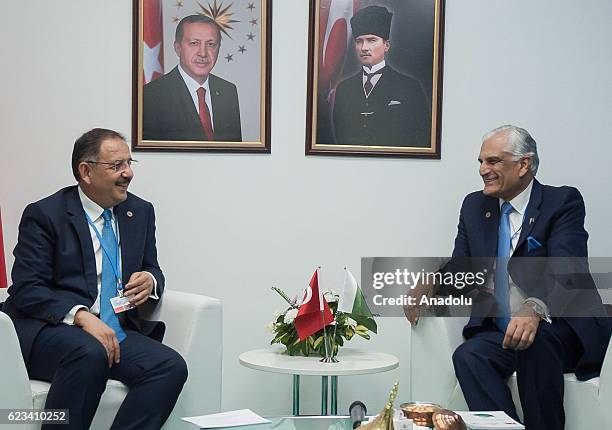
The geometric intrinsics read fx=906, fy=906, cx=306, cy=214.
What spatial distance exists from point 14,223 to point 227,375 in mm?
1412

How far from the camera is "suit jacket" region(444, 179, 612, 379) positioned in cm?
416

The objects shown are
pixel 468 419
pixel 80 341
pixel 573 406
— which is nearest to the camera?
pixel 468 419

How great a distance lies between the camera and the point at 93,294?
13.0 ft

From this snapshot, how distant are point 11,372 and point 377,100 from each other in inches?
97.3

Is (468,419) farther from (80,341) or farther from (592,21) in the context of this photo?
(592,21)

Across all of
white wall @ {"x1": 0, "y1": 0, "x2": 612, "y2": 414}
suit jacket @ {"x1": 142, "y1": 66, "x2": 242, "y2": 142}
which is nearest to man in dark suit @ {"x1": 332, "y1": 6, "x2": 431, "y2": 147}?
white wall @ {"x1": 0, "y1": 0, "x2": 612, "y2": 414}

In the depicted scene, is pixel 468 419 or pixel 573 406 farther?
pixel 573 406

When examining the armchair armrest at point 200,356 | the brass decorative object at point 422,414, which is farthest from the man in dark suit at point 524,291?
the brass decorative object at point 422,414

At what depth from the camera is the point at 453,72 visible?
16.4 feet

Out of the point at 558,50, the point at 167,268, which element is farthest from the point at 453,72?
the point at 167,268

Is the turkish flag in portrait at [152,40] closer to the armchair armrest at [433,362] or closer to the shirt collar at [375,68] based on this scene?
the shirt collar at [375,68]

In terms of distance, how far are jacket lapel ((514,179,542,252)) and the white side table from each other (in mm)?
845

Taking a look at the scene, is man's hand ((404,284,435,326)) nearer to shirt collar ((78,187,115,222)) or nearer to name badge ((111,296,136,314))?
name badge ((111,296,136,314))

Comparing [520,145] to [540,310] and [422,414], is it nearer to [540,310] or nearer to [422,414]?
[540,310]
